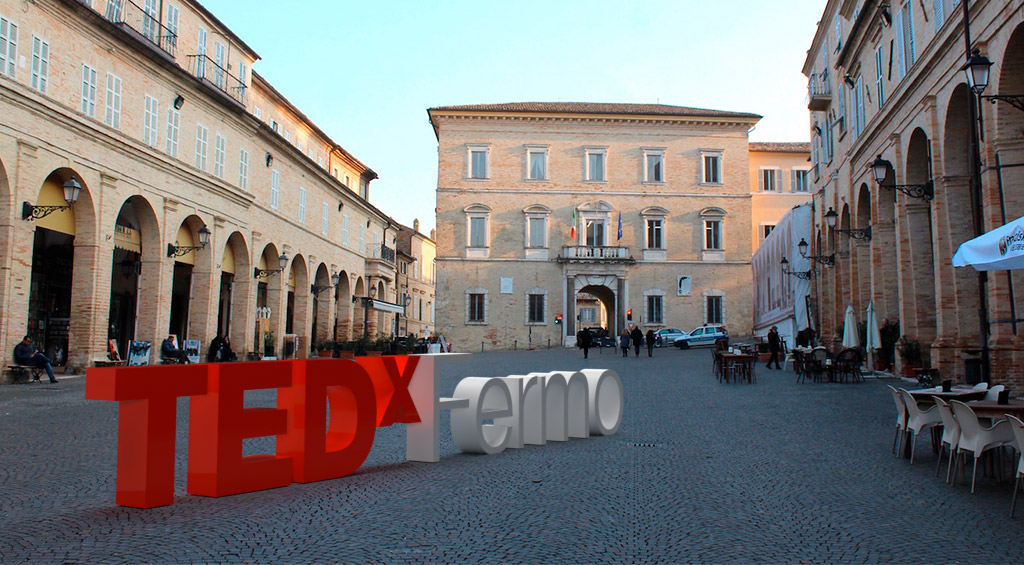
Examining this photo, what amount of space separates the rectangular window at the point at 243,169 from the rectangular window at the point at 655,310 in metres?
25.6

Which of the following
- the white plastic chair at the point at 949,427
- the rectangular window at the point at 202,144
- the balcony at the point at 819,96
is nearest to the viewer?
the white plastic chair at the point at 949,427

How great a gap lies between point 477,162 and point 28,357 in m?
32.2

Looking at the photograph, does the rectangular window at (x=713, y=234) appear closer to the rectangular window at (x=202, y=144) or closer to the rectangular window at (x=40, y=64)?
the rectangular window at (x=202, y=144)

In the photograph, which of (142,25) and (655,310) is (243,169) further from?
(655,310)

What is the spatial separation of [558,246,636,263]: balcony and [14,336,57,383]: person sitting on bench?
31.9 metres

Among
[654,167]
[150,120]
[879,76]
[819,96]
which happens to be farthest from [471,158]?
[879,76]

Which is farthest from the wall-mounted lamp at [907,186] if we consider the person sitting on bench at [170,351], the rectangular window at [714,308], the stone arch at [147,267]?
the rectangular window at [714,308]

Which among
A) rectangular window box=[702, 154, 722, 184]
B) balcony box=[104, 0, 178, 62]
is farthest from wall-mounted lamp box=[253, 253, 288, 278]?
rectangular window box=[702, 154, 722, 184]

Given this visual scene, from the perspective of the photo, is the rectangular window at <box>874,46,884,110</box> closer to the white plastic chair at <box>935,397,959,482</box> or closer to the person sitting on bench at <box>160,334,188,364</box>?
the white plastic chair at <box>935,397,959,482</box>

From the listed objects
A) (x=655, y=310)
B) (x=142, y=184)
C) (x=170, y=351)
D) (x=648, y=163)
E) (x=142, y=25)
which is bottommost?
(x=170, y=351)

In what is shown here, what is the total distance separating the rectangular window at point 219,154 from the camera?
91.6 ft

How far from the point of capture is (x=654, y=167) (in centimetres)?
4834

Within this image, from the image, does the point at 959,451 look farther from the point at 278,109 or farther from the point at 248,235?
the point at 278,109

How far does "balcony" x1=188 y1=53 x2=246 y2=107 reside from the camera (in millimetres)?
26938
